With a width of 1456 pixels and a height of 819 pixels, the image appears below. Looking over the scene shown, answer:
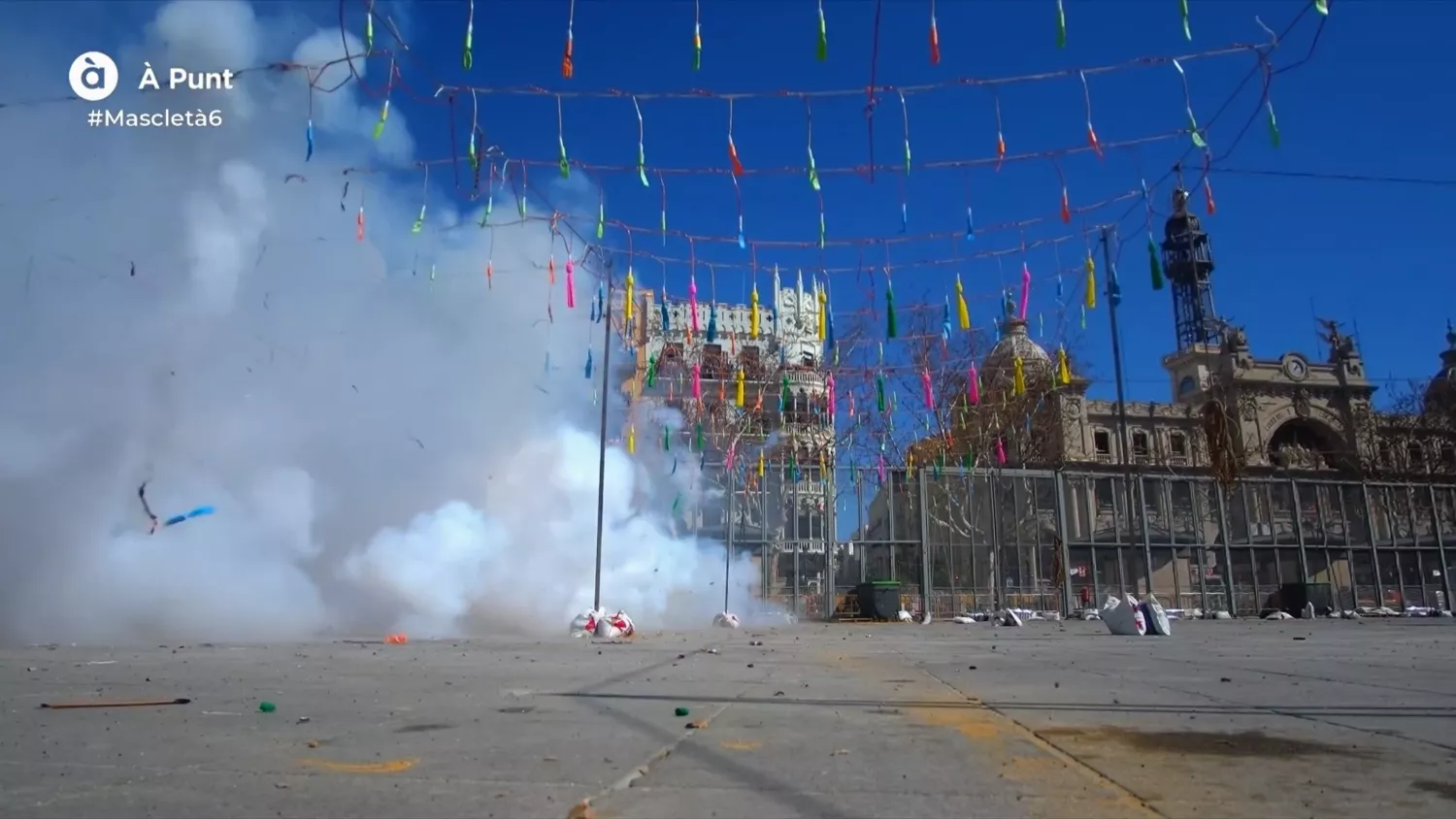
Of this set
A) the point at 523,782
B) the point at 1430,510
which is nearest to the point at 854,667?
the point at 523,782

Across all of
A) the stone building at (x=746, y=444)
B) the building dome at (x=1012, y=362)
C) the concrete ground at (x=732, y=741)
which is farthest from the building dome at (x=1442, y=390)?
the concrete ground at (x=732, y=741)

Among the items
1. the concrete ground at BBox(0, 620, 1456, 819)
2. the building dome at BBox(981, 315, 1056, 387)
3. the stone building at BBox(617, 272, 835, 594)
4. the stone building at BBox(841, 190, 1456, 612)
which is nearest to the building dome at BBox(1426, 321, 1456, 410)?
the stone building at BBox(841, 190, 1456, 612)

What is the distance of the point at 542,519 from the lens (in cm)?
1781

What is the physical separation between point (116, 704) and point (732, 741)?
146 inches

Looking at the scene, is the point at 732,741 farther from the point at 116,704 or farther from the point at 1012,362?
the point at 1012,362

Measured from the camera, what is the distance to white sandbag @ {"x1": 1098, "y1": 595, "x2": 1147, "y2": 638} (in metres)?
15.2

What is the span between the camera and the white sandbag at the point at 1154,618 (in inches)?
589

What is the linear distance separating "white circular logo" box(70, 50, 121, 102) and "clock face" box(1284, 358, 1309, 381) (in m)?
49.4

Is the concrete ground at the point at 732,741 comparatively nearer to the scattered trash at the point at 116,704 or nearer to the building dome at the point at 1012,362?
the scattered trash at the point at 116,704

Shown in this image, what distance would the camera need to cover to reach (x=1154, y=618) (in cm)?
1511

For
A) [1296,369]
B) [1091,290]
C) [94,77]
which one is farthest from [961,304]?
[1296,369]

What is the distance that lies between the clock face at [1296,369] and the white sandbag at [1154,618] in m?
37.6

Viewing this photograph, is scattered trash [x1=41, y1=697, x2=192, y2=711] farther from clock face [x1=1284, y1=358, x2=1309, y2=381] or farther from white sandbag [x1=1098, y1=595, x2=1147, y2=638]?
clock face [x1=1284, y1=358, x2=1309, y2=381]

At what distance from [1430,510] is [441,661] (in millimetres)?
34857
